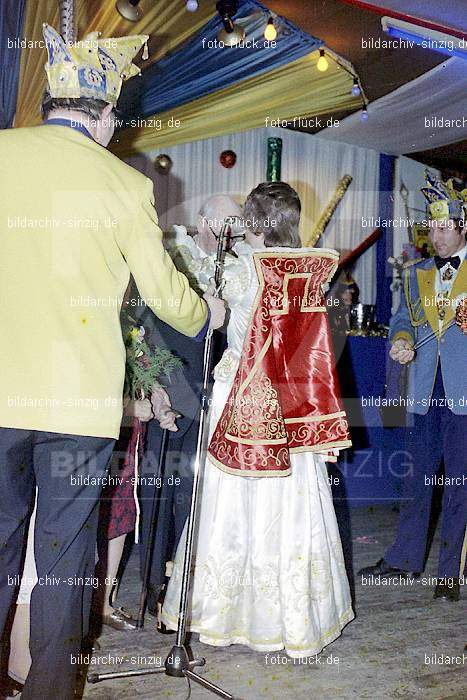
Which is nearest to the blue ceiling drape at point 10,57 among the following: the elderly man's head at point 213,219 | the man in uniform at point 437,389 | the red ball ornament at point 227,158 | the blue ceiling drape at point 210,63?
the blue ceiling drape at point 210,63

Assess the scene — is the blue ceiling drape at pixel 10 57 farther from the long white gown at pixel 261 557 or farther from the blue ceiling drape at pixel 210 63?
the long white gown at pixel 261 557

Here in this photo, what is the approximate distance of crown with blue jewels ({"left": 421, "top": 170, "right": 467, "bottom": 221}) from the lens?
322 cm

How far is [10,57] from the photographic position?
3750mm

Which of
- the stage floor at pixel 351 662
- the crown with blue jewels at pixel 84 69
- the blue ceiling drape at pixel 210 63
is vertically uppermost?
the blue ceiling drape at pixel 210 63

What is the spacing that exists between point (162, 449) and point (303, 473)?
55 centimetres

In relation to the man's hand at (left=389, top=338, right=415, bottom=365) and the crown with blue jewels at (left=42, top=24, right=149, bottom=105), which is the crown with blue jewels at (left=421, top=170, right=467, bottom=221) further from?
the crown with blue jewels at (left=42, top=24, right=149, bottom=105)

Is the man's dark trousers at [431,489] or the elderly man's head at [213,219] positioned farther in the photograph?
the man's dark trousers at [431,489]

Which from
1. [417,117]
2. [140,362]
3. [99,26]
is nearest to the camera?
[140,362]

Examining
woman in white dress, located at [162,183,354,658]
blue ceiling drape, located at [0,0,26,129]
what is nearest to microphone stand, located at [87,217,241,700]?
woman in white dress, located at [162,183,354,658]

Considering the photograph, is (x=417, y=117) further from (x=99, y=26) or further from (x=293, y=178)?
(x=99, y=26)

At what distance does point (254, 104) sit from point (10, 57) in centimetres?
234

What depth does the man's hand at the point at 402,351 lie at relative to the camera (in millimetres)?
3312

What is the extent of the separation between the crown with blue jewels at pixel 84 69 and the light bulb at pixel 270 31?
3115mm

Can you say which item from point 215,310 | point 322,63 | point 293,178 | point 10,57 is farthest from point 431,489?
point 293,178
